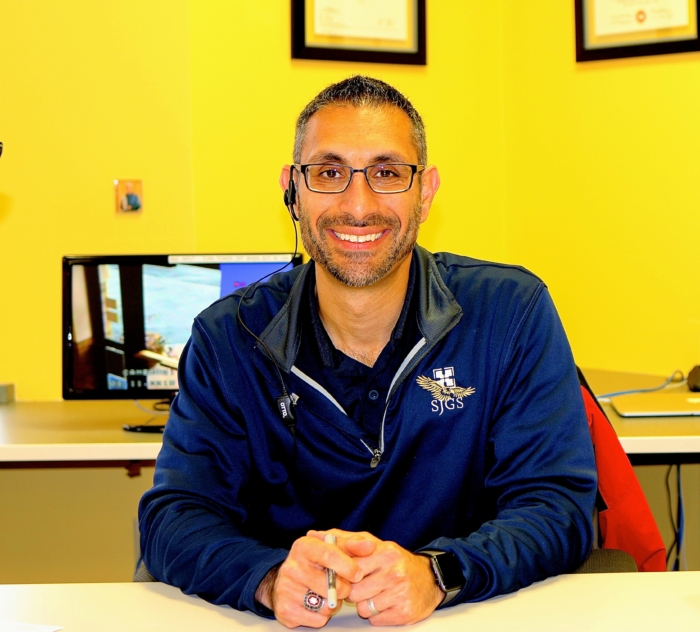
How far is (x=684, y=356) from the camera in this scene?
8.97ft

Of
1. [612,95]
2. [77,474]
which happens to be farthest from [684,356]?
[77,474]

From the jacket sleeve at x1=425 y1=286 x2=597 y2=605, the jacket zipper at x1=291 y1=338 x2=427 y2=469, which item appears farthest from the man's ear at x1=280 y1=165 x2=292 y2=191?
the jacket sleeve at x1=425 y1=286 x2=597 y2=605

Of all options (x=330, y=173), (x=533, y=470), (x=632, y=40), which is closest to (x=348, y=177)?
(x=330, y=173)

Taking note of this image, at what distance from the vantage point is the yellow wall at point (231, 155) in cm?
274

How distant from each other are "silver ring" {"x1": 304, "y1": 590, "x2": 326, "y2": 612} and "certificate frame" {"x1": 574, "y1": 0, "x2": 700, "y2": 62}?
88.4 inches

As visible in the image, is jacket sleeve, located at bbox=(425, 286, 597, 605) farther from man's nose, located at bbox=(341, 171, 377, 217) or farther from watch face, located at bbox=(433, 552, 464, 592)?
man's nose, located at bbox=(341, 171, 377, 217)

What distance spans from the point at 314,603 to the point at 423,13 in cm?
231

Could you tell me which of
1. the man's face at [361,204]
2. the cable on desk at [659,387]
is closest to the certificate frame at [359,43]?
the cable on desk at [659,387]

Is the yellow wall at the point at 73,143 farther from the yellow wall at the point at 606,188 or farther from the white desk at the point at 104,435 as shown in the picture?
the yellow wall at the point at 606,188

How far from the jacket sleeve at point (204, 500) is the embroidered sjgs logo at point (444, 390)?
0.31 metres

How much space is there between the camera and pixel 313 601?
1066 millimetres

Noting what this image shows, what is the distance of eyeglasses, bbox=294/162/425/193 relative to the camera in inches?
61.0

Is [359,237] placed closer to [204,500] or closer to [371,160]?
[371,160]

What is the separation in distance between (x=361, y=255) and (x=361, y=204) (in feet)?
0.28
